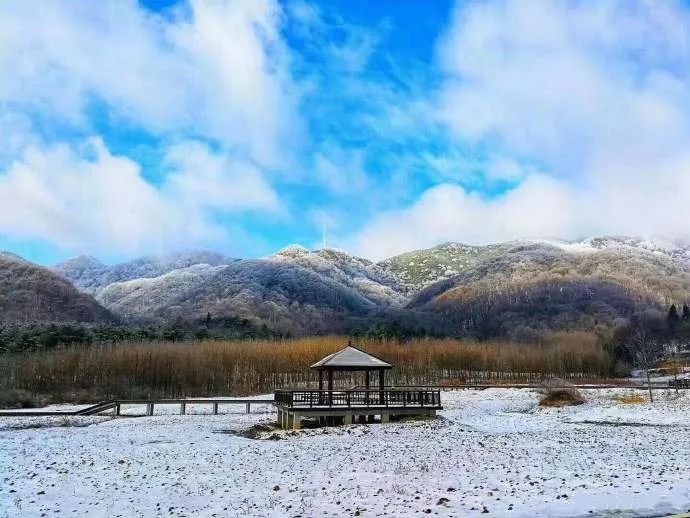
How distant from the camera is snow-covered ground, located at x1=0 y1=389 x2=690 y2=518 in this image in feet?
35.2

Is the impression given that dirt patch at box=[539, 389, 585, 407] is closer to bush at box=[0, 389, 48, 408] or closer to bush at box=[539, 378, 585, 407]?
bush at box=[539, 378, 585, 407]

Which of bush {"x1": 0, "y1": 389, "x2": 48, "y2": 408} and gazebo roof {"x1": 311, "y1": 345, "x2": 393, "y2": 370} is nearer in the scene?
gazebo roof {"x1": 311, "y1": 345, "x2": 393, "y2": 370}

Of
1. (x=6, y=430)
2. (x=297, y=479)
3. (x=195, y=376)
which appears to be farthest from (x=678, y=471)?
(x=195, y=376)

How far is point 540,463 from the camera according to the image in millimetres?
14648

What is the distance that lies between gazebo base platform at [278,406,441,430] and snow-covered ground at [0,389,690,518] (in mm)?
1983

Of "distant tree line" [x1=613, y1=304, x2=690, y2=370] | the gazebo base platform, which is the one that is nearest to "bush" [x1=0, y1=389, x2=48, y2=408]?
the gazebo base platform

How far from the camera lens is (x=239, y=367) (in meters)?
64.1

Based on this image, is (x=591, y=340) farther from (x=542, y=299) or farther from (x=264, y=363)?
(x=542, y=299)

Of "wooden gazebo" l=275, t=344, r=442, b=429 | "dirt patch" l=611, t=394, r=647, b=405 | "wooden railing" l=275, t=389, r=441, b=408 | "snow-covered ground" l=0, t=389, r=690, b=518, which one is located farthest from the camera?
"dirt patch" l=611, t=394, r=647, b=405

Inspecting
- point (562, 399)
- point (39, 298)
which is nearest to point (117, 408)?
point (562, 399)

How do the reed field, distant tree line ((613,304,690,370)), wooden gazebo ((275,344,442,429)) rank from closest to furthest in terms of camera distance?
wooden gazebo ((275,344,442,429))
the reed field
distant tree line ((613,304,690,370))

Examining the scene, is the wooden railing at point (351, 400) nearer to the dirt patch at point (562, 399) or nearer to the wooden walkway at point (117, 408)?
the wooden walkway at point (117, 408)

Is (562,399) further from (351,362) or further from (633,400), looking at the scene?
(351,362)

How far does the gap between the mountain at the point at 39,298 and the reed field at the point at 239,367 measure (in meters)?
62.1
